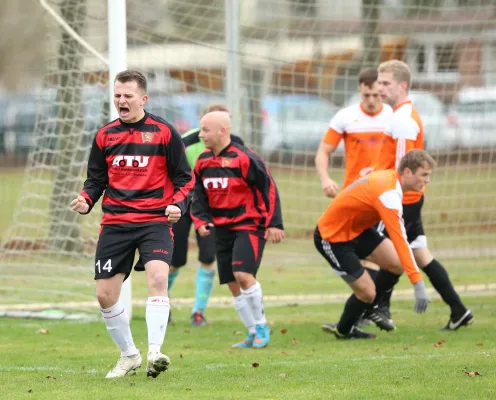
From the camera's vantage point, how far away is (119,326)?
644cm

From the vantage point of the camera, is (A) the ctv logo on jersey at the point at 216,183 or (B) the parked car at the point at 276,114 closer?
(A) the ctv logo on jersey at the point at 216,183

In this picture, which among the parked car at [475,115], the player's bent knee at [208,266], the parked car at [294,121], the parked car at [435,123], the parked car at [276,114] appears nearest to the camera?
the player's bent knee at [208,266]

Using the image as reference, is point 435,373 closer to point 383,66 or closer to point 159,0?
point 383,66

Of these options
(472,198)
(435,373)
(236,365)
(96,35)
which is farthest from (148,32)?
(435,373)

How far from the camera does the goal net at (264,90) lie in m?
10.9

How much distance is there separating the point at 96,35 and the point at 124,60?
2263 mm

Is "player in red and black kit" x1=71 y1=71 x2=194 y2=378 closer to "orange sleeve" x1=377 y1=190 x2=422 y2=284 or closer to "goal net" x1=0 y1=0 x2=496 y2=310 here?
"orange sleeve" x1=377 y1=190 x2=422 y2=284

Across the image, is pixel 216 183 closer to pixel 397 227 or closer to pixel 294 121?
pixel 397 227

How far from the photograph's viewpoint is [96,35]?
36.4 feet

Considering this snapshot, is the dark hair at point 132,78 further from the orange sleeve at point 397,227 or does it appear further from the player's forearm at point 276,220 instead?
the orange sleeve at point 397,227

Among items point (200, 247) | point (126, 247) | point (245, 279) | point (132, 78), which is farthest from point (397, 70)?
point (126, 247)

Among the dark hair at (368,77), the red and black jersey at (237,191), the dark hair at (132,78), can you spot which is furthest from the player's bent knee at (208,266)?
the dark hair at (132,78)

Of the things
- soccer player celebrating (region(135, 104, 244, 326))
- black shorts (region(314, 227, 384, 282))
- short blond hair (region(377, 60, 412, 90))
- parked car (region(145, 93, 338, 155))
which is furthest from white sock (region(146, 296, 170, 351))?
parked car (region(145, 93, 338, 155))

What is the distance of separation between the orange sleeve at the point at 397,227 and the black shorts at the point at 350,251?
0.68 m
